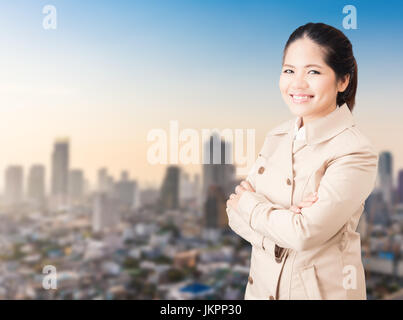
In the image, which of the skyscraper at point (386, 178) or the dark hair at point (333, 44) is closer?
the dark hair at point (333, 44)

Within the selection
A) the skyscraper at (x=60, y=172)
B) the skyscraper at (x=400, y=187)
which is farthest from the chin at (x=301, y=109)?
the skyscraper at (x=60, y=172)

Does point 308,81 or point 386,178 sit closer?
point 308,81

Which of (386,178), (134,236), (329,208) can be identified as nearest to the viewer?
(329,208)

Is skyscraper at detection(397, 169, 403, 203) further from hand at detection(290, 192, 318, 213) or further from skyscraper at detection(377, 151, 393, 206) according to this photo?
hand at detection(290, 192, 318, 213)

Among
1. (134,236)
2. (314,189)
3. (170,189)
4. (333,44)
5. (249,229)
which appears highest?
(333,44)

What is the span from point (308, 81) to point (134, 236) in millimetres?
3770

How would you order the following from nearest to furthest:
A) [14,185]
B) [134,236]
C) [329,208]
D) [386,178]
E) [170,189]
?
[329,208] < [386,178] < [14,185] < [170,189] < [134,236]

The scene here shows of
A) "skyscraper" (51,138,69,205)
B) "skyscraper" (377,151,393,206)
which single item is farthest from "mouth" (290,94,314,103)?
"skyscraper" (51,138,69,205)

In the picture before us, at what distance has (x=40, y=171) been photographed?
430 centimetres

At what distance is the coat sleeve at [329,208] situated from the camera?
0.86m

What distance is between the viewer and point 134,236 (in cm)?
445

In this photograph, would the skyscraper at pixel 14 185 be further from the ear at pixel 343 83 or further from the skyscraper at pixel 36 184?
the ear at pixel 343 83

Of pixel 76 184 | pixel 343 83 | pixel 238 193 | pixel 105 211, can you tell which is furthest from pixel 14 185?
pixel 343 83

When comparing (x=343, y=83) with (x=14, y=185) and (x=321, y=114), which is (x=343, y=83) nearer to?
(x=321, y=114)
